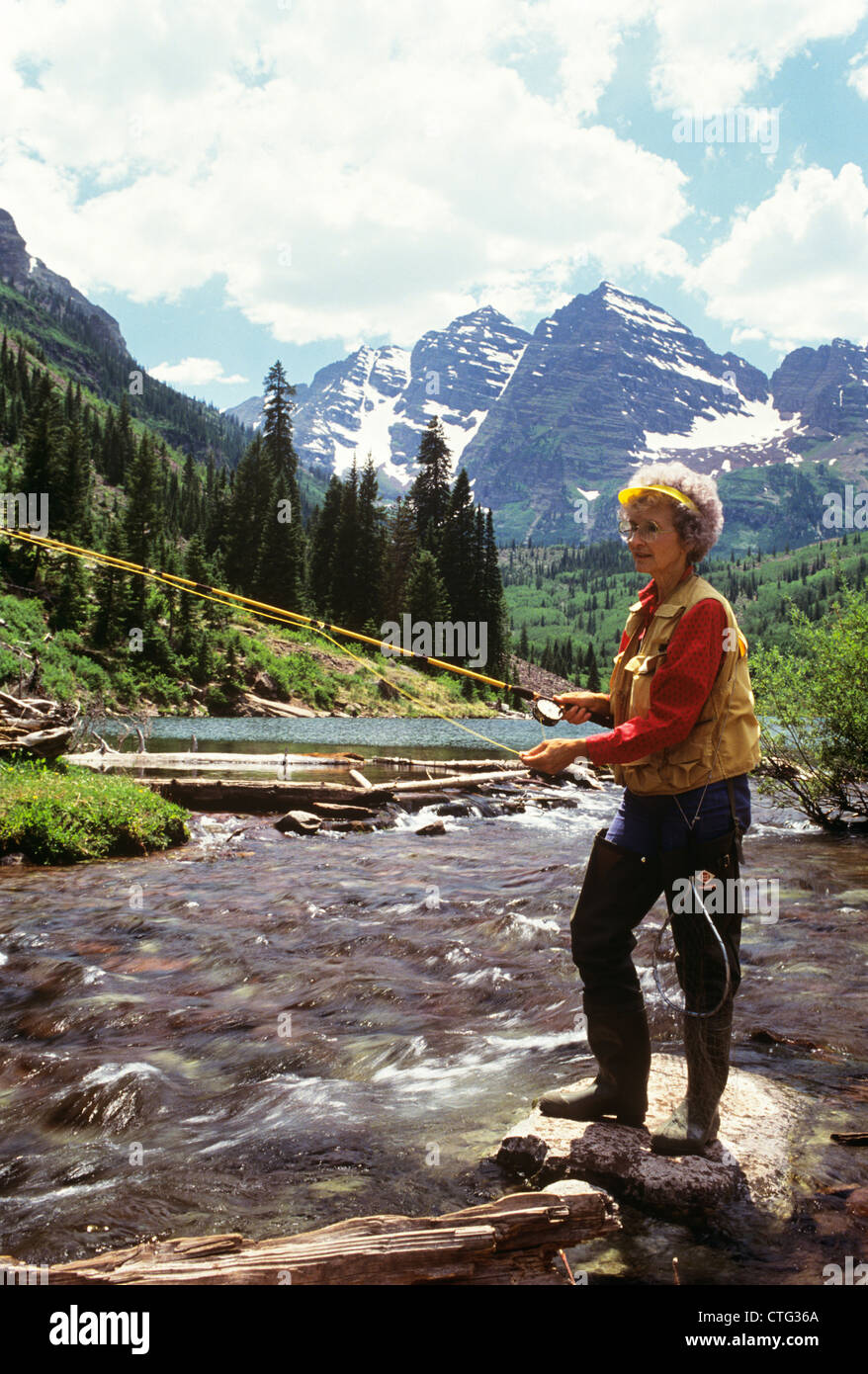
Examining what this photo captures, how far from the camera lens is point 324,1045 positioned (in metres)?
6.95

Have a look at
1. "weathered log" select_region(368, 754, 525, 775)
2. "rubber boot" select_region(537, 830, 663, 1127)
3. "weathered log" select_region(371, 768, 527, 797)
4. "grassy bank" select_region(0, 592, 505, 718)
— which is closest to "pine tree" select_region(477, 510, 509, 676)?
"grassy bank" select_region(0, 592, 505, 718)

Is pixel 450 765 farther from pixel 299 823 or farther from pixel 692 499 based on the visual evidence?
pixel 692 499

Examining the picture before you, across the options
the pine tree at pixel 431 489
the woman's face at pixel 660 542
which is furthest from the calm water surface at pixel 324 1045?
the pine tree at pixel 431 489

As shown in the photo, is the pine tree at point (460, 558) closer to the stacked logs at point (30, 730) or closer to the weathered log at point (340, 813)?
the weathered log at point (340, 813)

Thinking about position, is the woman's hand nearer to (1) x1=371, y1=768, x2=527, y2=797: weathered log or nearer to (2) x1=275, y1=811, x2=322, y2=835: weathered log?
(2) x1=275, y1=811, x2=322, y2=835: weathered log

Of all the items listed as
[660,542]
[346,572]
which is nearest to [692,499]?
[660,542]

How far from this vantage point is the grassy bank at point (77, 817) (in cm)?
1318

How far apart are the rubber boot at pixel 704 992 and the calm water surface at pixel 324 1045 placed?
569mm

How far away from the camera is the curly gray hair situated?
459 cm

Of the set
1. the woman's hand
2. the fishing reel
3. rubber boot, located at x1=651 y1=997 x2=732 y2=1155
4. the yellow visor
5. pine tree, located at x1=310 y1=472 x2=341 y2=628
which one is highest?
pine tree, located at x1=310 y1=472 x2=341 y2=628

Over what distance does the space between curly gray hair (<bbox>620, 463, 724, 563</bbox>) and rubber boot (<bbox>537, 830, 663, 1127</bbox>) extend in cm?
188

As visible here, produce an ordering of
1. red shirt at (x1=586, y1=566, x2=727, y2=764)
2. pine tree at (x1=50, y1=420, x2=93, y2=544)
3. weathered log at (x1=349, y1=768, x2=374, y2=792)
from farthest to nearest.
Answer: pine tree at (x1=50, y1=420, x2=93, y2=544), weathered log at (x1=349, y1=768, x2=374, y2=792), red shirt at (x1=586, y1=566, x2=727, y2=764)
